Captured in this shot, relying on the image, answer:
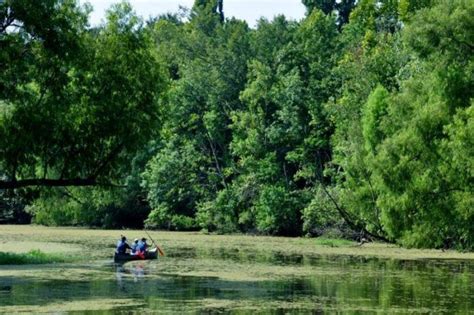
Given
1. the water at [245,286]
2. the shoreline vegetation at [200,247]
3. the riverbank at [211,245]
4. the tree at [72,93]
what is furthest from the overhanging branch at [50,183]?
the riverbank at [211,245]

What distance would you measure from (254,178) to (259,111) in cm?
470

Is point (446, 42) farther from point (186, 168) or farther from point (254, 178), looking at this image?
point (186, 168)

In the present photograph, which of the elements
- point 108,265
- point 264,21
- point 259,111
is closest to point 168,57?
point 264,21

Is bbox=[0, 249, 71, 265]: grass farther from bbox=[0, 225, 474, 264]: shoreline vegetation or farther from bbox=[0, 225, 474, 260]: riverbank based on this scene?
bbox=[0, 225, 474, 260]: riverbank

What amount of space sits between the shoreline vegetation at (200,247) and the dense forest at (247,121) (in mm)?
1674

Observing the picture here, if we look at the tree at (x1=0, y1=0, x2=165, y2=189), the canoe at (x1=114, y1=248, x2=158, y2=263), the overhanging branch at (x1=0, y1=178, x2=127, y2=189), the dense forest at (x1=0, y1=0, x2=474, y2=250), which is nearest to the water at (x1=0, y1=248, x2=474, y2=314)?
the canoe at (x1=114, y1=248, x2=158, y2=263)

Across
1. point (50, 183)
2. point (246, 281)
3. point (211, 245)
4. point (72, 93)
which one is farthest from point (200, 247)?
point (72, 93)

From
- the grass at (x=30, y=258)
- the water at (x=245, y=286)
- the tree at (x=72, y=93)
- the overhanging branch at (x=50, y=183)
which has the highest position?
the tree at (x=72, y=93)

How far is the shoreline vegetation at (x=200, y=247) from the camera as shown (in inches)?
1629

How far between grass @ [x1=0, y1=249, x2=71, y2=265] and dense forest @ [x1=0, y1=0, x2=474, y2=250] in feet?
7.50

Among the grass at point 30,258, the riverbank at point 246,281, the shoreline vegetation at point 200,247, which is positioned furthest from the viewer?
the shoreline vegetation at point 200,247

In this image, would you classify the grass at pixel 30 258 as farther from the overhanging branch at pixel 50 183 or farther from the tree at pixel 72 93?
the overhanging branch at pixel 50 183

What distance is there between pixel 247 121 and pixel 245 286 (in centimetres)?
3860

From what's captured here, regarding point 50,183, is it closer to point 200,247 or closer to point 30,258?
point 30,258
